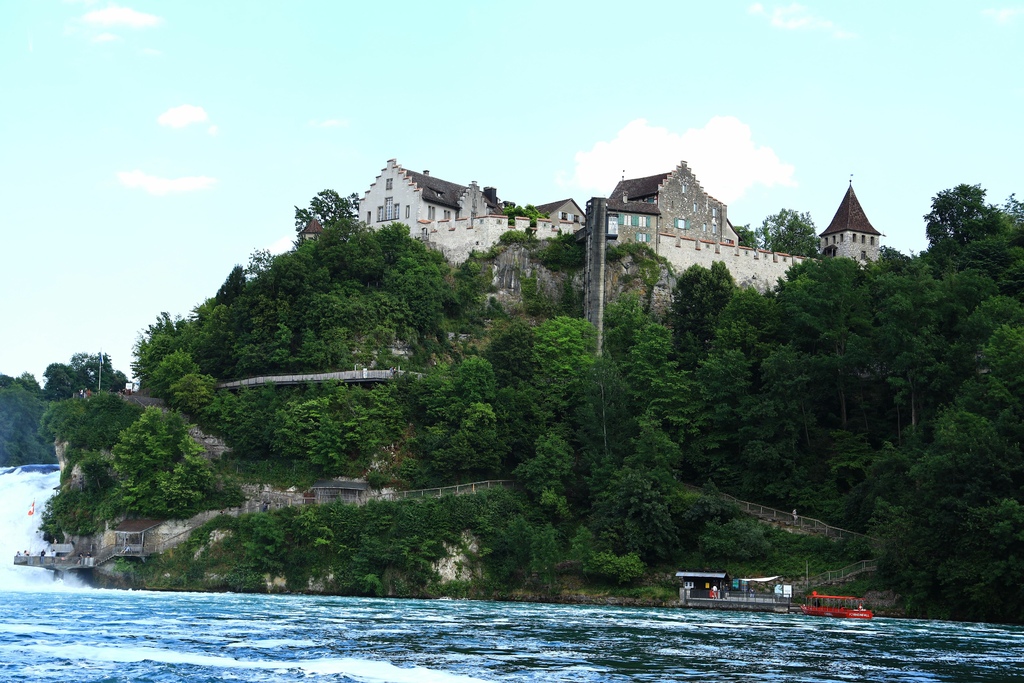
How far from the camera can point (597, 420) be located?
6825 cm

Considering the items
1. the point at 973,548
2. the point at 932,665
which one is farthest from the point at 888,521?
the point at 932,665

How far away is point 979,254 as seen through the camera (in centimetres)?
7625

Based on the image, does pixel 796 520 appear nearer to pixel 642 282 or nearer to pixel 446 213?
pixel 642 282

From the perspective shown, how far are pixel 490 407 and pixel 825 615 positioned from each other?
25004 millimetres

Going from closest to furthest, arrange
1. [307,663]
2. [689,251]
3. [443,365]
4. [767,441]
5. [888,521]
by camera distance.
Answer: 1. [307,663]
2. [888,521]
3. [767,441]
4. [443,365]
5. [689,251]

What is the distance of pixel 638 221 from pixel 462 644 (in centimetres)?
5351

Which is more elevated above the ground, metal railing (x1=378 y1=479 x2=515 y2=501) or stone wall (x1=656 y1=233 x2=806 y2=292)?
stone wall (x1=656 y1=233 x2=806 y2=292)

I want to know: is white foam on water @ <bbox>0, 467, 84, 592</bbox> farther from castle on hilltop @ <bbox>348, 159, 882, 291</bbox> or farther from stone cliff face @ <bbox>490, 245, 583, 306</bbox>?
stone cliff face @ <bbox>490, 245, 583, 306</bbox>

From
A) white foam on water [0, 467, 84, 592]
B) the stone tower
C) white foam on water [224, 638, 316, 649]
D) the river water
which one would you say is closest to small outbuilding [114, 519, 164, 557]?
white foam on water [0, 467, 84, 592]

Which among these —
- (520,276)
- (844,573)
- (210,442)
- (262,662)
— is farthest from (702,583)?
(210,442)

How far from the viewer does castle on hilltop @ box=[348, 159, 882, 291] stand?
283ft

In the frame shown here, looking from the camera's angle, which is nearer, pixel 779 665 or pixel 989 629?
pixel 779 665

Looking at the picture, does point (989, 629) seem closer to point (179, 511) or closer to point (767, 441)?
point (767, 441)

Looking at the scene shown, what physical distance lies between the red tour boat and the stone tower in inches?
1809
